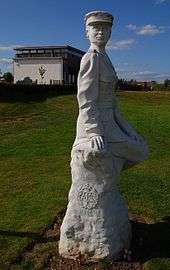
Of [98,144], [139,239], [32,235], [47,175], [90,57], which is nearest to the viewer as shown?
[98,144]

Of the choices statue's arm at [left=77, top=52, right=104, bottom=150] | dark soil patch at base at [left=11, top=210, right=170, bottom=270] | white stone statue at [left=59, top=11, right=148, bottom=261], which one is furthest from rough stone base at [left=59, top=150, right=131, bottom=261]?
statue's arm at [left=77, top=52, right=104, bottom=150]

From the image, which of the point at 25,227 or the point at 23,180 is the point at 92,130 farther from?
the point at 23,180

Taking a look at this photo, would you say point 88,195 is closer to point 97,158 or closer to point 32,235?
point 97,158

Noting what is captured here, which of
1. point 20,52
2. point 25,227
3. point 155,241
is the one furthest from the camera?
point 20,52

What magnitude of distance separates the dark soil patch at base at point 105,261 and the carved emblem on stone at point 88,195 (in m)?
0.81

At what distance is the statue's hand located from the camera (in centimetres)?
720

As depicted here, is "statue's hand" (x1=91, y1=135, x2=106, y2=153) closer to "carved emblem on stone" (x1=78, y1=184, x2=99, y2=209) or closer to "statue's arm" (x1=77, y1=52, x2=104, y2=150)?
"statue's arm" (x1=77, y1=52, x2=104, y2=150)

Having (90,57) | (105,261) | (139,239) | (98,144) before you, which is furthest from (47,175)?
(90,57)

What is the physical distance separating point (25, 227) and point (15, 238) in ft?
2.09

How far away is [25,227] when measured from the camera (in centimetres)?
945

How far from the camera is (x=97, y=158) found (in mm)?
7301

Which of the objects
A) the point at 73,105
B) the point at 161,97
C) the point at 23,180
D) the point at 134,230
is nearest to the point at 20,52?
the point at 161,97

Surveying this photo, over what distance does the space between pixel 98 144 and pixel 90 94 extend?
72 cm

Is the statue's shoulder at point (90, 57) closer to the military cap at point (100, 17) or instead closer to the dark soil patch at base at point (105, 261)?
the military cap at point (100, 17)
